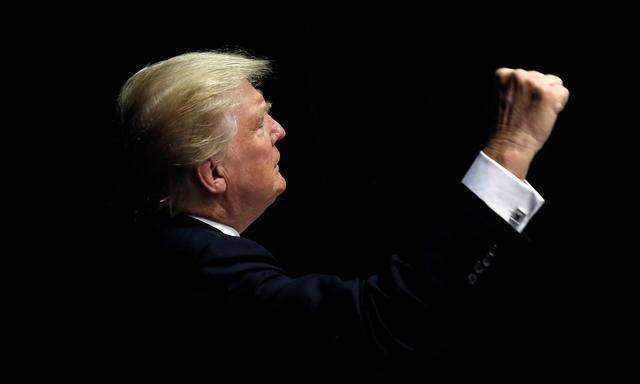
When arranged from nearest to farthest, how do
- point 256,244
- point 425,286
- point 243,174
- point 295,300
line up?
point 425,286
point 295,300
point 256,244
point 243,174

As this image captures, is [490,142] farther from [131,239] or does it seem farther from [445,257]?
[131,239]

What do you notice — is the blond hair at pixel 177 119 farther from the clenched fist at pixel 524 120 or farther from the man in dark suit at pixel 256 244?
the clenched fist at pixel 524 120

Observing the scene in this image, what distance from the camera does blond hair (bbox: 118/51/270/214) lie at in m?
1.32

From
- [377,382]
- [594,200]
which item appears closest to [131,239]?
[377,382]

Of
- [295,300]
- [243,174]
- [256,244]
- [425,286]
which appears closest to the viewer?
[425,286]

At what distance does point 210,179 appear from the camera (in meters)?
1.35

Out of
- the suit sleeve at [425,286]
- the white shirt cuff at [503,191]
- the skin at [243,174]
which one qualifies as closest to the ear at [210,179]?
the skin at [243,174]

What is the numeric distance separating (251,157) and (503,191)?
1.86 ft

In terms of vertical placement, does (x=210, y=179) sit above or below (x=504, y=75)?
below

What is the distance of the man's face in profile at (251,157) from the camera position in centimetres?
137

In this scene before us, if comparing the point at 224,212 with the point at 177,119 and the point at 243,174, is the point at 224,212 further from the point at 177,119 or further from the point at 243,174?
the point at 177,119

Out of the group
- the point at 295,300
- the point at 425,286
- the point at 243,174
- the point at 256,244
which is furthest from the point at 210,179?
the point at 425,286

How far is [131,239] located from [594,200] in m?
1.11

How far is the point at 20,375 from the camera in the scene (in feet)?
5.87
